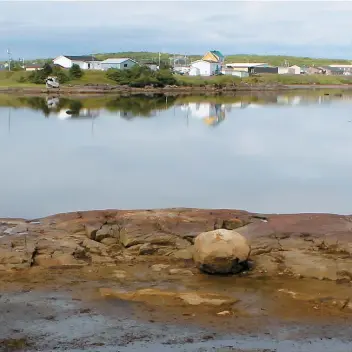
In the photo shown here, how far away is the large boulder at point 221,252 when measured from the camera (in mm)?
12406

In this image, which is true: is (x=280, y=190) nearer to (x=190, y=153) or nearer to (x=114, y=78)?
(x=190, y=153)

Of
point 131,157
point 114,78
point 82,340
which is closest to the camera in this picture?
point 82,340

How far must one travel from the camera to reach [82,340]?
30.6ft

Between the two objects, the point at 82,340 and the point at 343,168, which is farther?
the point at 343,168

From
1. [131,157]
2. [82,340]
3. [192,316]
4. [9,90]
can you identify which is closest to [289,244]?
[192,316]

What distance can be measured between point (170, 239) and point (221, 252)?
2.07 m

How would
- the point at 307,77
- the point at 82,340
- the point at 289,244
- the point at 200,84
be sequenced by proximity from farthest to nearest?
the point at 307,77, the point at 200,84, the point at 289,244, the point at 82,340

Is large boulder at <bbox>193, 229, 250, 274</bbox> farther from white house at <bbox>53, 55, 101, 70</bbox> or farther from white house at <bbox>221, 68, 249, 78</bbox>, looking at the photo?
white house at <bbox>221, 68, 249, 78</bbox>

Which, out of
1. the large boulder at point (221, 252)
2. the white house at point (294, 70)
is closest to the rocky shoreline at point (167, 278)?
the large boulder at point (221, 252)

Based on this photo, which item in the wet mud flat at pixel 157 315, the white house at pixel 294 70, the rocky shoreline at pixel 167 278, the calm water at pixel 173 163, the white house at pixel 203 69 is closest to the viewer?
the wet mud flat at pixel 157 315

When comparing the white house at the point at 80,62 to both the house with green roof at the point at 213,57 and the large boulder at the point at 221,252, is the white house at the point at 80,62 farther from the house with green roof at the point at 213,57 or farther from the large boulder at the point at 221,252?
the large boulder at the point at 221,252

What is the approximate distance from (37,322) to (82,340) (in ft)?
3.50

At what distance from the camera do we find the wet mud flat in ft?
30.4

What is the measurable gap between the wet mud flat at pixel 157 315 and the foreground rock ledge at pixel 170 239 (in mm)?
584
